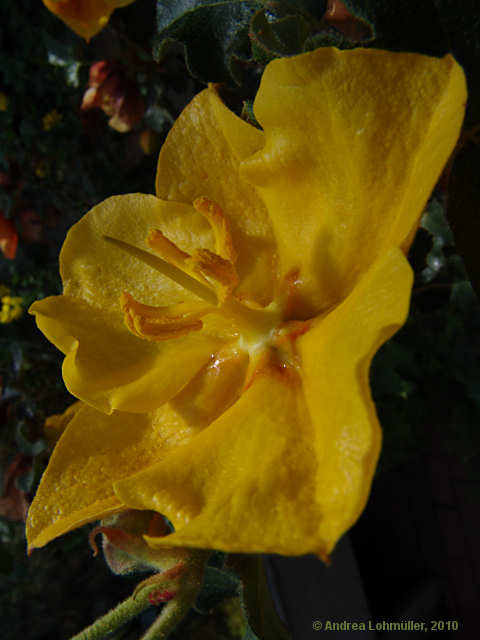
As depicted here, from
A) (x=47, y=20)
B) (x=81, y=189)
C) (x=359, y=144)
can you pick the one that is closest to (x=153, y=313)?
(x=359, y=144)

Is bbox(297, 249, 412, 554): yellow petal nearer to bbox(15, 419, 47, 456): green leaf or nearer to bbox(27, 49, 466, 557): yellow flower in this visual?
bbox(27, 49, 466, 557): yellow flower

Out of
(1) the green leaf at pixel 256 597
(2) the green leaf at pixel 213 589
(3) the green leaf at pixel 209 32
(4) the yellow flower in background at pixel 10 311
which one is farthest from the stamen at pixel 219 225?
(4) the yellow flower in background at pixel 10 311

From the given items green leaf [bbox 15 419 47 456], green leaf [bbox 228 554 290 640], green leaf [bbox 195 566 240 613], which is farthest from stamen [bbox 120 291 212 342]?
green leaf [bbox 15 419 47 456]

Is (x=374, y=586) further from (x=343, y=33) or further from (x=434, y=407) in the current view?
(x=343, y=33)

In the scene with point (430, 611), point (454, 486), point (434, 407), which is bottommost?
point (430, 611)

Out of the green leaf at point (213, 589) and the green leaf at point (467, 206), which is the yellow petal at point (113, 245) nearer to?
the green leaf at point (467, 206)

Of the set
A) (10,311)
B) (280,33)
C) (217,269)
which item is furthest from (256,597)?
(10,311)

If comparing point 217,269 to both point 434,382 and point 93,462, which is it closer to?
point 93,462

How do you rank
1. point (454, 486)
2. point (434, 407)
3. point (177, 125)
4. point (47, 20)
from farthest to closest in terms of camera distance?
point (454, 486), point (434, 407), point (47, 20), point (177, 125)

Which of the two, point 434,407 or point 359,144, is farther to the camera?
point 434,407
